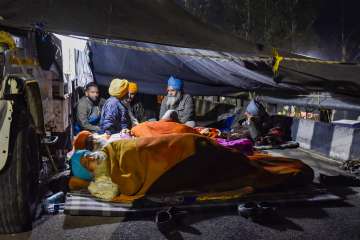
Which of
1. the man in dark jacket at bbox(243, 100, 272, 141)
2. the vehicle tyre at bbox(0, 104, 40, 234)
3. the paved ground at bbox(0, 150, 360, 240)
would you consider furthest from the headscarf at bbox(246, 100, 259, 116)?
the vehicle tyre at bbox(0, 104, 40, 234)

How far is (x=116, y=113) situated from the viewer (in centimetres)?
627

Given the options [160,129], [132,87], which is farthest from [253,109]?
[160,129]

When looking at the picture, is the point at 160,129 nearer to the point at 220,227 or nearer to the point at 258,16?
the point at 220,227

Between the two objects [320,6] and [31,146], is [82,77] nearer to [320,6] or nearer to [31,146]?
[31,146]

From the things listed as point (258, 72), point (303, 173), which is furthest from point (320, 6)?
point (303, 173)

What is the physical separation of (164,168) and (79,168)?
3.32 ft

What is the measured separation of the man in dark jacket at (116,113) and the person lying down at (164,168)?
2499 millimetres

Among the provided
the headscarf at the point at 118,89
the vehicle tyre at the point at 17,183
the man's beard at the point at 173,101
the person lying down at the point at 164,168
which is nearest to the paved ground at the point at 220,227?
the vehicle tyre at the point at 17,183

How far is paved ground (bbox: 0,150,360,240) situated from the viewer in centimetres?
291

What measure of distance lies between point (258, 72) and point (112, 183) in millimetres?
4845

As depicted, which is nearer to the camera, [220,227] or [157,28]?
[220,227]

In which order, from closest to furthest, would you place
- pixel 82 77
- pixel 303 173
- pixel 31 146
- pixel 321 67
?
pixel 31 146 → pixel 303 173 → pixel 321 67 → pixel 82 77

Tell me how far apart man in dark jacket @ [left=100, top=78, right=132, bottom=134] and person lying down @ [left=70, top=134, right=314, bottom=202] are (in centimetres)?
250

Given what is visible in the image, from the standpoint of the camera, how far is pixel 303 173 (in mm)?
3916
